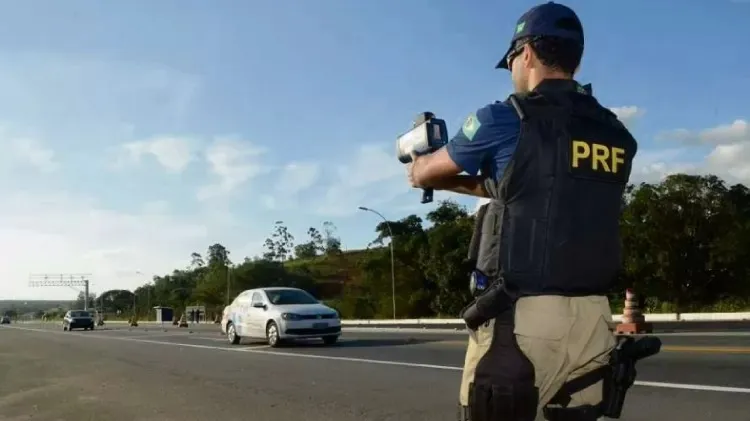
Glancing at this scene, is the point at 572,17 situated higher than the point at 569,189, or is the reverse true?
the point at 572,17

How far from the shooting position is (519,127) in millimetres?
2344

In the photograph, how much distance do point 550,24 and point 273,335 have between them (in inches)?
621

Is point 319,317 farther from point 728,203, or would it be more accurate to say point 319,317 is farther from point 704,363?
point 728,203

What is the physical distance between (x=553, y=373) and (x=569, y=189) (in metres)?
0.55

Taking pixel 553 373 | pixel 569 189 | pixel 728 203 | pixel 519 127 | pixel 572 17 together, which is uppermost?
pixel 728 203

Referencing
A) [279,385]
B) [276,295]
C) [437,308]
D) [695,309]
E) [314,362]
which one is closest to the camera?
[279,385]

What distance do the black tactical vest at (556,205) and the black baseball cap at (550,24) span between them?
192 mm

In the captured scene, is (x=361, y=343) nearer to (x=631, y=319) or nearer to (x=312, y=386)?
(x=631, y=319)

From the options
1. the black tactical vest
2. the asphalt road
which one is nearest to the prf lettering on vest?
the black tactical vest

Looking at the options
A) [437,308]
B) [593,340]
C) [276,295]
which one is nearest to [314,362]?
[276,295]

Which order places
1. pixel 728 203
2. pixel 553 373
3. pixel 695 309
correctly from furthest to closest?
pixel 728 203
pixel 695 309
pixel 553 373

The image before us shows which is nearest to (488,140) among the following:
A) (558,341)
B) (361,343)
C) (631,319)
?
(558,341)

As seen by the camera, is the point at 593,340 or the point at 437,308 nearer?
the point at 593,340

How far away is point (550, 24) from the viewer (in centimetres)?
246
